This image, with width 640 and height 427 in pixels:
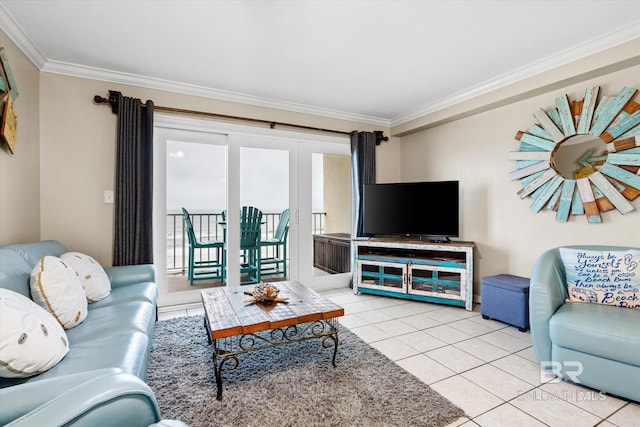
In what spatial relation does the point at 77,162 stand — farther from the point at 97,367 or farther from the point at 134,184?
the point at 97,367

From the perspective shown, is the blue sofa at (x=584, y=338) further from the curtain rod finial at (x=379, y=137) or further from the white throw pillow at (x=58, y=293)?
the white throw pillow at (x=58, y=293)

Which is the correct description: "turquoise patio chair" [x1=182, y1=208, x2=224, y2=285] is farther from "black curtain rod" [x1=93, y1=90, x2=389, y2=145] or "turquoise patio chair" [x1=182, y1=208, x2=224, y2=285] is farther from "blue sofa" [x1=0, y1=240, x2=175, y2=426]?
"black curtain rod" [x1=93, y1=90, x2=389, y2=145]

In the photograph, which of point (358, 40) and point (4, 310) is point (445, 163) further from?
point (4, 310)

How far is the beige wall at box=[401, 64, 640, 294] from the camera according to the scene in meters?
2.57

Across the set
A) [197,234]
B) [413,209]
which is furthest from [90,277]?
[413,209]

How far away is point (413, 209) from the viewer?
12.3 feet

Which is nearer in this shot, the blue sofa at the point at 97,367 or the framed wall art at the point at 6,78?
the blue sofa at the point at 97,367

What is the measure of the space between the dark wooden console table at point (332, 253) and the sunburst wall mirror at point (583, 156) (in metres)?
2.22

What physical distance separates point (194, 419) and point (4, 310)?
0.99 metres

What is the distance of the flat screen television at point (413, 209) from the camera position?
356cm

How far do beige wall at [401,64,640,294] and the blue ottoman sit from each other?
0.40m

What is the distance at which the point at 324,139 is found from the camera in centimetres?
414

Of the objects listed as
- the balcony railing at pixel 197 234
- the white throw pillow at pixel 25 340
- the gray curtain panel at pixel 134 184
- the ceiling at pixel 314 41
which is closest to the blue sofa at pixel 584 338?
the ceiling at pixel 314 41

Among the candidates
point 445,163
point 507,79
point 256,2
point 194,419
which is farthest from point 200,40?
point 445,163
